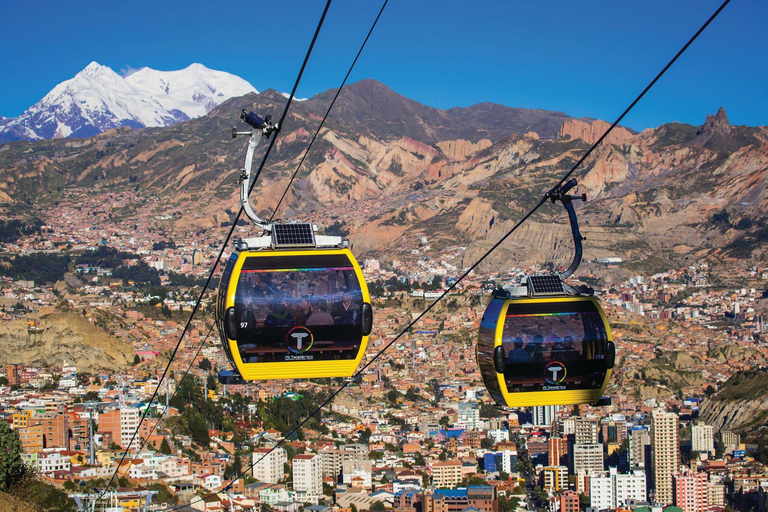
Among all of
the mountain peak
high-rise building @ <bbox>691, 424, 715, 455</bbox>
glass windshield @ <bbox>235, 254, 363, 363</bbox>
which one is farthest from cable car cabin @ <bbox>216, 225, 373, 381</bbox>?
the mountain peak

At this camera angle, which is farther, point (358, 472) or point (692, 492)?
point (692, 492)

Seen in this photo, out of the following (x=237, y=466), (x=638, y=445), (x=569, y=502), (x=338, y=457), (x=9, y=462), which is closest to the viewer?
(x=9, y=462)

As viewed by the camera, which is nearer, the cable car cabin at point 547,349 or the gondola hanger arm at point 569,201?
the cable car cabin at point 547,349

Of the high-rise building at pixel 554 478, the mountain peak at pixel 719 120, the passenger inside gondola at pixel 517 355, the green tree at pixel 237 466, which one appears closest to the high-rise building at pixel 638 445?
the high-rise building at pixel 554 478

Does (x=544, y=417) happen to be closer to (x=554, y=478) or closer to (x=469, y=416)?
(x=469, y=416)

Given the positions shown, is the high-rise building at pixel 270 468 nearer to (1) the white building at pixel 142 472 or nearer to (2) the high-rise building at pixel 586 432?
(1) the white building at pixel 142 472

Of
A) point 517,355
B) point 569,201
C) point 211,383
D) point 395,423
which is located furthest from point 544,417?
point 517,355

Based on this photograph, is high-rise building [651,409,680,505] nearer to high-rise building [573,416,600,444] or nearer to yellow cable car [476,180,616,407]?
high-rise building [573,416,600,444]
